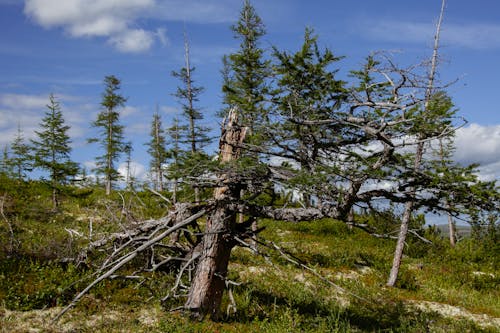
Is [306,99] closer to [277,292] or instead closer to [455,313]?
[277,292]

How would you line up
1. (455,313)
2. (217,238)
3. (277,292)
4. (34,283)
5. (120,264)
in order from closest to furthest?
(120,264) < (217,238) < (34,283) < (277,292) < (455,313)

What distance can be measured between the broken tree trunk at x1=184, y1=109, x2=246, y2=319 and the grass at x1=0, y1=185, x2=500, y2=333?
0.45 metres

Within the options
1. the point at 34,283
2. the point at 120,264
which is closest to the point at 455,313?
the point at 120,264

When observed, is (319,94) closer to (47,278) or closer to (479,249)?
(47,278)

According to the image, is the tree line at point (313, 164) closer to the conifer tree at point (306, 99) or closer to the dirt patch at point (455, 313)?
the conifer tree at point (306, 99)

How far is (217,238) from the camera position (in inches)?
331

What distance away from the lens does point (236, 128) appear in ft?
27.5

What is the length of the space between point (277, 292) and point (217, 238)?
430 cm

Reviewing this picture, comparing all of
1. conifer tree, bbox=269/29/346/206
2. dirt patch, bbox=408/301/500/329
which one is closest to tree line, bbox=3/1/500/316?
conifer tree, bbox=269/29/346/206

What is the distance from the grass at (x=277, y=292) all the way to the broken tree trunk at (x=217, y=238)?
45 centimetres

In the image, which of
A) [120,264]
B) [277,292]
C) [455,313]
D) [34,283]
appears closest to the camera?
[120,264]

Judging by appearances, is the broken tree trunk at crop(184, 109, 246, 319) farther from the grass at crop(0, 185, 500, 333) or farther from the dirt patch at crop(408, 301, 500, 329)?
the dirt patch at crop(408, 301, 500, 329)

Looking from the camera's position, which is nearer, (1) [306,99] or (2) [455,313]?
(1) [306,99]

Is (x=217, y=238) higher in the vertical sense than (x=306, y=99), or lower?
lower
